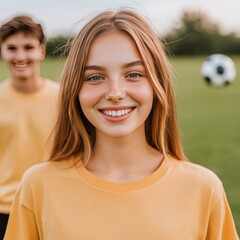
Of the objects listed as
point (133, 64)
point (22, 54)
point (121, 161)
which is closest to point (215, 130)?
point (22, 54)

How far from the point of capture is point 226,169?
7293mm

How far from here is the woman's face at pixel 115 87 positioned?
7.24ft

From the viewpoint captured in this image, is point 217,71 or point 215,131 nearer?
point 215,131

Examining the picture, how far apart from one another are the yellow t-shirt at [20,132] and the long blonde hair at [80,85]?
1.70 m

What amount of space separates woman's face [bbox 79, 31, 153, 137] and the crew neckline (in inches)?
6.0

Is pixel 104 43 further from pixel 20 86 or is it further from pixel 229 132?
pixel 229 132

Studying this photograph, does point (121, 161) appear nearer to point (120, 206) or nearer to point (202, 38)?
point (120, 206)

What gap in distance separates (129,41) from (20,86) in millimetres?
2249

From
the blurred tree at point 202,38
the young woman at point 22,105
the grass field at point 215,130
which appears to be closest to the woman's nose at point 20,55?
the young woman at point 22,105

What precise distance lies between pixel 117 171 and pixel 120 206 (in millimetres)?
153

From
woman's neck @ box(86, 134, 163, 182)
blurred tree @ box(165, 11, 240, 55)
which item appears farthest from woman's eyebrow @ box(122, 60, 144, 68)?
blurred tree @ box(165, 11, 240, 55)

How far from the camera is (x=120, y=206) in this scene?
7.23 feet

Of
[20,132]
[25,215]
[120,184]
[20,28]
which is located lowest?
[20,132]

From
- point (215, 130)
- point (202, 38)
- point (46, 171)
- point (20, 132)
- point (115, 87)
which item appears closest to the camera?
point (115, 87)
